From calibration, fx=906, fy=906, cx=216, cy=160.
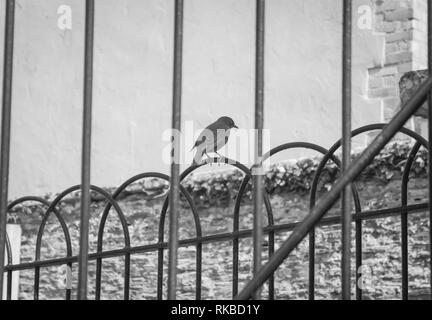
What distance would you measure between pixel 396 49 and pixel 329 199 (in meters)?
7.35

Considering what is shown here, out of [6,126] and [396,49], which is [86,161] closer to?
[6,126]

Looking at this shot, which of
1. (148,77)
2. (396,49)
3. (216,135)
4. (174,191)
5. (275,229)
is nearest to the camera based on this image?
(174,191)

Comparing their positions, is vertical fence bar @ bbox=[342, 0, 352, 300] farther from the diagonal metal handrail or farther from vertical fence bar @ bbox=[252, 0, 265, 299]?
vertical fence bar @ bbox=[252, 0, 265, 299]

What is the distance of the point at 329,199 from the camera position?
1366 millimetres

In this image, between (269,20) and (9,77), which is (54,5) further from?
(9,77)

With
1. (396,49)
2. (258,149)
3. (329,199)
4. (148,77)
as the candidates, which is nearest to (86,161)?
(258,149)

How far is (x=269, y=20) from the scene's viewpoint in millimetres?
9539

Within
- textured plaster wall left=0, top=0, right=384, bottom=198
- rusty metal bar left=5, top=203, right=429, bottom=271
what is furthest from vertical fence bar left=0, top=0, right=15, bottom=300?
textured plaster wall left=0, top=0, right=384, bottom=198

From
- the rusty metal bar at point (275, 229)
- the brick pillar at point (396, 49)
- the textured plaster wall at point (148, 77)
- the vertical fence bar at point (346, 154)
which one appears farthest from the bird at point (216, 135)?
the textured plaster wall at point (148, 77)

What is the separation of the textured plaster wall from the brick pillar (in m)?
0.25

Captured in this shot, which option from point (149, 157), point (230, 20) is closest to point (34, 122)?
point (149, 157)

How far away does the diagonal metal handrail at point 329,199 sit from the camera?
4.35 feet

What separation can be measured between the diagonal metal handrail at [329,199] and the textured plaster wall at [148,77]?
7.32 meters

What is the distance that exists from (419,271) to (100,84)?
5001 millimetres
